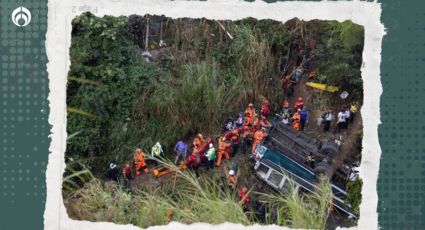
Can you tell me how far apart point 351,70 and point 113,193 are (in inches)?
205

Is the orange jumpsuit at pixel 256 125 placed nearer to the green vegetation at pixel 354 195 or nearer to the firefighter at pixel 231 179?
the firefighter at pixel 231 179

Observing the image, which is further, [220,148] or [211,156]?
[220,148]

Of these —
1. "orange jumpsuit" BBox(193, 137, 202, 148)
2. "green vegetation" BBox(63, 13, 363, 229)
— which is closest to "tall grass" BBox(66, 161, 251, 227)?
"green vegetation" BBox(63, 13, 363, 229)

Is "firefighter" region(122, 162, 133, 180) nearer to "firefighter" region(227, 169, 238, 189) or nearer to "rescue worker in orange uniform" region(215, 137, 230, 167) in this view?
"rescue worker in orange uniform" region(215, 137, 230, 167)

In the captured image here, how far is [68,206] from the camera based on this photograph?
26.3ft

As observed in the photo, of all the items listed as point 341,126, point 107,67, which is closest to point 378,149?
point 341,126

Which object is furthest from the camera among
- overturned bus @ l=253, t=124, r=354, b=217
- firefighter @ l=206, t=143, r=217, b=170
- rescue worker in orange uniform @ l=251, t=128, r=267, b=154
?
rescue worker in orange uniform @ l=251, t=128, r=267, b=154

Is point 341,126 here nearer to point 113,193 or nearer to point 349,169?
point 349,169

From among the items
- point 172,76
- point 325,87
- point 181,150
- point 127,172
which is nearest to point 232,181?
point 181,150

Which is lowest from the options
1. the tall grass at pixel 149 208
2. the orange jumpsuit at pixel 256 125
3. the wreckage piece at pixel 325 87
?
the tall grass at pixel 149 208

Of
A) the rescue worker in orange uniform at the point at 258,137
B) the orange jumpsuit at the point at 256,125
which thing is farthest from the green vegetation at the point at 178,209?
the orange jumpsuit at the point at 256,125

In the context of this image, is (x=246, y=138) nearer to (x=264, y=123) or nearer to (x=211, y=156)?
(x=264, y=123)

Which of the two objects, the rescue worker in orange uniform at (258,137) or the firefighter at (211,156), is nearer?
the firefighter at (211,156)

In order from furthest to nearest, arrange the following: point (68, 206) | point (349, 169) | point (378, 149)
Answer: point (349, 169), point (68, 206), point (378, 149)
